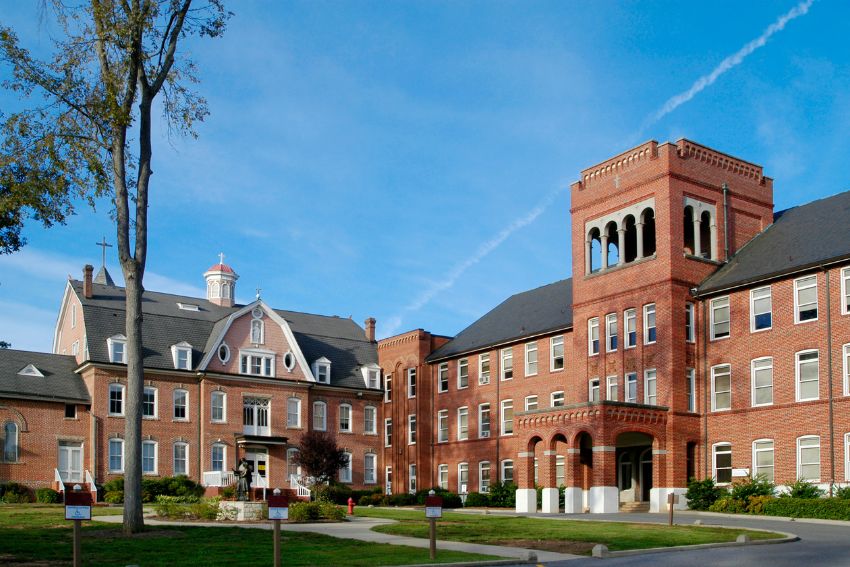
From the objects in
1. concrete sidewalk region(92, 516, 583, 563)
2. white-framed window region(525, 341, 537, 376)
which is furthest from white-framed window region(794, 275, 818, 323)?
concrete sidewalk region(92, 516, 583, 563)

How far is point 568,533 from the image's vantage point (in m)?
24.3

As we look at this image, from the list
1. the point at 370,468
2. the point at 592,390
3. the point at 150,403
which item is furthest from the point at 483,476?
the point at 150,403

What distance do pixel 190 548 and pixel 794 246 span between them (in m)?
27.4

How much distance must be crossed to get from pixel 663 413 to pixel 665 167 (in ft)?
32.1

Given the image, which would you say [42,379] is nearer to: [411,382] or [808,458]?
[411,382]

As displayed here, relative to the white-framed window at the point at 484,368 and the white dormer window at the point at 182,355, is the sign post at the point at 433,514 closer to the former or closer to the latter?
the white-framed window at the point at 484,368

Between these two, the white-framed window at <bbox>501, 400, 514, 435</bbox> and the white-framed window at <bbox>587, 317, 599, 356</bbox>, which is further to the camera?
→ the white-framed window at <bbox>501, 400, 514, 435</bbox>

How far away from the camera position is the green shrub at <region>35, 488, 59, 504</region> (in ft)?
151

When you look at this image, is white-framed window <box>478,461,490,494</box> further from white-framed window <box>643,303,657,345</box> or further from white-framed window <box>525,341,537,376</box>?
white-framed window <box>643,303,657,345</box>

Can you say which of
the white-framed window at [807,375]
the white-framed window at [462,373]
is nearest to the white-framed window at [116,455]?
the white-framed window at [462,373]

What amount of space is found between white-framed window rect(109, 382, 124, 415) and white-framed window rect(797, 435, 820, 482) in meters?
33.1

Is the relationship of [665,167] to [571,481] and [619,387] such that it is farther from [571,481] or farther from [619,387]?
[571,481]

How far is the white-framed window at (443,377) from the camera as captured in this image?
5656 centimetres

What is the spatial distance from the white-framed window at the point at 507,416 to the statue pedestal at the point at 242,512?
22438 mm
